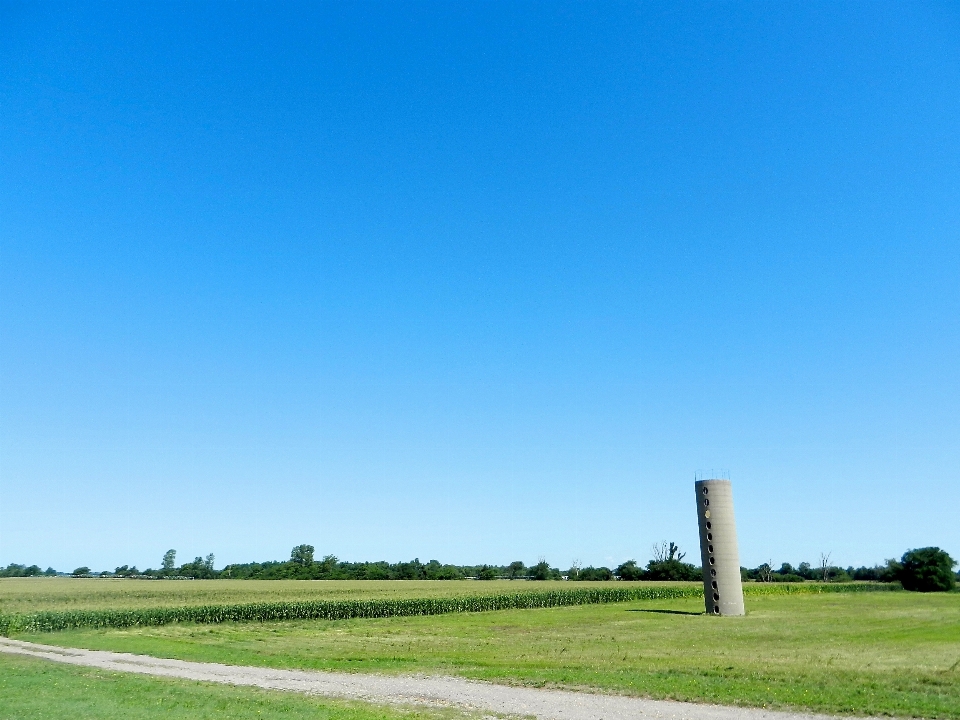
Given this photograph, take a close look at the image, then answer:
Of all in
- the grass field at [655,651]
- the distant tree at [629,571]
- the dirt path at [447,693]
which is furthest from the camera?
the distant tree at [629,571]

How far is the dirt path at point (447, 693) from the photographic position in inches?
736

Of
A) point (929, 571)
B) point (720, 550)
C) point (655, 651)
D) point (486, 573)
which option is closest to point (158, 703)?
point (655, 651)

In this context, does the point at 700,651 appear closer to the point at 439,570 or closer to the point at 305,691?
the point at 305,691

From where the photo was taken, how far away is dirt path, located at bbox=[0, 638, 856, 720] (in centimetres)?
1870

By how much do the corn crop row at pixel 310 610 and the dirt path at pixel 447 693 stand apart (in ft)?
88.4

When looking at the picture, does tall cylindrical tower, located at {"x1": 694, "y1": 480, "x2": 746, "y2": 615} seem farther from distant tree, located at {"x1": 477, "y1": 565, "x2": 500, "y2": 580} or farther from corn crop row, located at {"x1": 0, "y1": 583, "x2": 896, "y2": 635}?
distant tree, located at {"x1": 477, "y1": 565, "x2": 500, "y2": 580}

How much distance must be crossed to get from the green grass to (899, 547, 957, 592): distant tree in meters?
131

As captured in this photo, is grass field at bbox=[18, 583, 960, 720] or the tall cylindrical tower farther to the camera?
the tall cylindrical tower

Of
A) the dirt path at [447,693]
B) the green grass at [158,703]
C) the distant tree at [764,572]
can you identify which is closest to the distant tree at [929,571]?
the distant tree at [764,572]

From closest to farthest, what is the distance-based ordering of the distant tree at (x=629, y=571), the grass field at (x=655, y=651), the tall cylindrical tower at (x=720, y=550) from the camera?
the grass field at (x=655, y=651), the tall cylindrical tower at (x=720, y=550), the distant tree at (x=629, y=571)

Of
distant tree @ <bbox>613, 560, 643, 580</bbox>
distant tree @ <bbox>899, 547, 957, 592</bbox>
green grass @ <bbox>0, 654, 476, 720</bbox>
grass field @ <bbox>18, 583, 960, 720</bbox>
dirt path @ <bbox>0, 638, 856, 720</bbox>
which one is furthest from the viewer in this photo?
distant tree @ <bbox>613, 560, 643, 580</bbox>

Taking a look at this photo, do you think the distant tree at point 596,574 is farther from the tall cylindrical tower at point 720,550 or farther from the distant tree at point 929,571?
the tall cylindrical tower at point 720,550

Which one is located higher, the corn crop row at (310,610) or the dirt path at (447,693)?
the dirt path at (447,693)

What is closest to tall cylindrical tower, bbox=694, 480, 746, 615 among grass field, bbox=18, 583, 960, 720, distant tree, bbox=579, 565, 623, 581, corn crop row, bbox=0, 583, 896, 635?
grass field, bbox=18, 583, 960, 720
